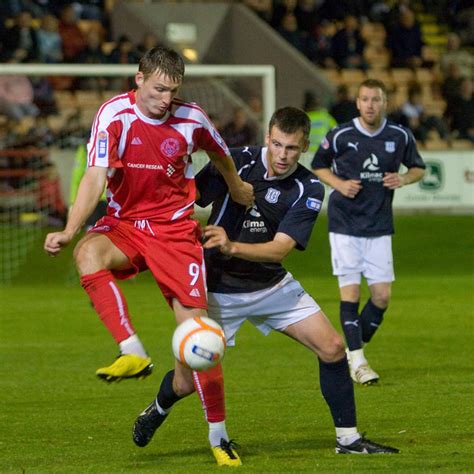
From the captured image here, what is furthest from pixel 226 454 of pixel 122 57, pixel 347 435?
pixel 122 57

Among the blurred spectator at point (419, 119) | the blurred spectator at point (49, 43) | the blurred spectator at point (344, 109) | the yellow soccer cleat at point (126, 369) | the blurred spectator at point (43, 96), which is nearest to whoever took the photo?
the yellow soccer cleat at point (126, 369)

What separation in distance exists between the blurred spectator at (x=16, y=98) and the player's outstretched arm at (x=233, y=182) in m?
13.6

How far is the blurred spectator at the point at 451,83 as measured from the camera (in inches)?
1017

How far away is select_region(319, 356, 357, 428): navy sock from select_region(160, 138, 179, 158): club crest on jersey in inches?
54.9

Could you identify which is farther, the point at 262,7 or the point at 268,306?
the point at 262,7

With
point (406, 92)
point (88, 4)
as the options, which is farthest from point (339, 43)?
point (88, 4)

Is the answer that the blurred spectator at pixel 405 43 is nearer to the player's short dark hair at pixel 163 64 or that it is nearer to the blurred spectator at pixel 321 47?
the blurred spectator at pixel 321 47

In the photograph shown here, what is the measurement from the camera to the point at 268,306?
714 cm

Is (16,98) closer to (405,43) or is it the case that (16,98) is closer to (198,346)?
(405,43)

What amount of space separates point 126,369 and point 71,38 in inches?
674

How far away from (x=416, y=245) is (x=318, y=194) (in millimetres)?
13722

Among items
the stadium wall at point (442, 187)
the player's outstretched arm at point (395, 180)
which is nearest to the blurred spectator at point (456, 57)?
the stadium wall at point (442, 187)

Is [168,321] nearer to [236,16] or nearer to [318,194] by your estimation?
[318,194]

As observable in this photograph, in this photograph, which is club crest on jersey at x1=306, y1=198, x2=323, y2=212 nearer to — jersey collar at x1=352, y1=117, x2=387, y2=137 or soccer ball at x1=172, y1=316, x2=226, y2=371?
soccer ball at x1=172, y1=316, x2=226, y2=371
